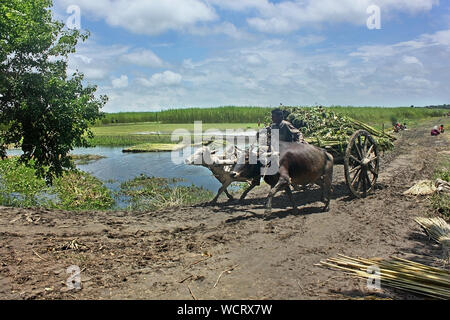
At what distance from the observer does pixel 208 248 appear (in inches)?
232

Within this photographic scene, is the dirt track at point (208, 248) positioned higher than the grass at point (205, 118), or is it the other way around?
the grass at point (205, 118)

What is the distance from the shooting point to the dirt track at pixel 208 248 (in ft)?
14.6

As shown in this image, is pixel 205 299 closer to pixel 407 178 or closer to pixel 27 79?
pixel 27 79

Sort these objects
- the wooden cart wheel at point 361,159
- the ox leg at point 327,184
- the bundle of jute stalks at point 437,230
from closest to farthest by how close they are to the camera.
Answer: the bundle of jute stalks at point 437,230 < the ox leg at point 327,184 < the wooden cart wheel at point 361,159

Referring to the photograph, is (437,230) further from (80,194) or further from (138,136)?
(138,136)

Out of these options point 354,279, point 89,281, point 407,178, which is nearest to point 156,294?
point 89,281

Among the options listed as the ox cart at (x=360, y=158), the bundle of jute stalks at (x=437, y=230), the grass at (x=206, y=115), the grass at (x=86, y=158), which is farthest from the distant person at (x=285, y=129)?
the grass at (x=206, y=115)

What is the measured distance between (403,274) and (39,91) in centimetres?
814

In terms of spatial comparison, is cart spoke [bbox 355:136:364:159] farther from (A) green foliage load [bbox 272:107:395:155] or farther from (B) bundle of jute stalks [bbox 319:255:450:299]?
(B) bundle of jute stalks [bbox 319:255:450:299]

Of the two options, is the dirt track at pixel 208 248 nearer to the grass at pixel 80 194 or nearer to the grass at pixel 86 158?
the grass at pixel 80 194

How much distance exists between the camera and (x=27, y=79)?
823 cm

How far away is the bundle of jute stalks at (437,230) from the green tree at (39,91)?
780 centimetres
